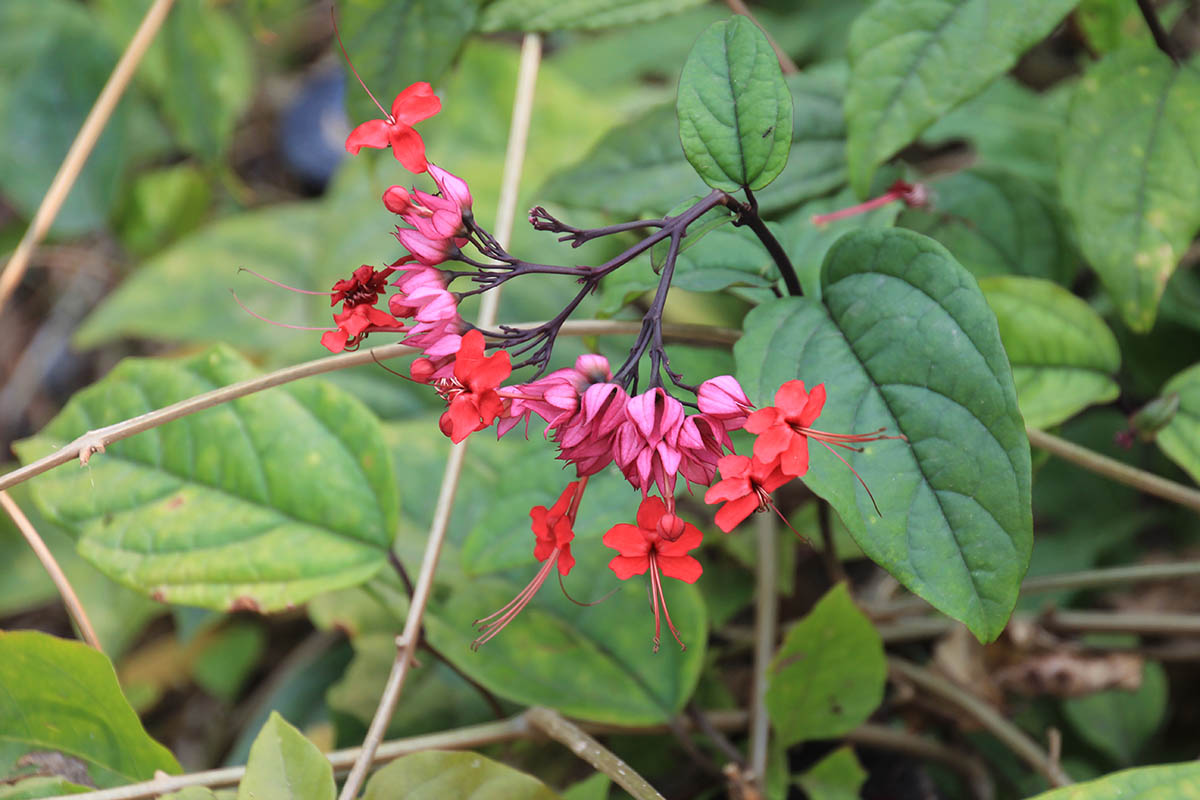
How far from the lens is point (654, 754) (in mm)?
1348

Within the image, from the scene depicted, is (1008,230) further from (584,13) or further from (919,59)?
(584,13)

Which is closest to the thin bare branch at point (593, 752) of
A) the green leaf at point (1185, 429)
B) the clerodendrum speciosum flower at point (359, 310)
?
the clerodendrum speciosum flower at point (359, 310)

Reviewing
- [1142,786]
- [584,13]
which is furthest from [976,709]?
[584,13]

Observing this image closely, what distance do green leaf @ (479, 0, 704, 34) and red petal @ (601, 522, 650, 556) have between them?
32.6 inches

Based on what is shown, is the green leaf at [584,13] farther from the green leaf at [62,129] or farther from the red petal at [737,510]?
the green leaf at [62,129]

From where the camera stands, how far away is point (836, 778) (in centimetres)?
118

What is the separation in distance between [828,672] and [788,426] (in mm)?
529

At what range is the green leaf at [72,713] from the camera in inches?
38.9

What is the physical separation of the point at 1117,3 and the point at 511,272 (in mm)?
1102

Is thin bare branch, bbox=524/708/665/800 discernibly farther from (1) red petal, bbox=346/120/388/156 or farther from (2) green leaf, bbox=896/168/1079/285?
(2) green leaf, bbox=896/168/1079/285

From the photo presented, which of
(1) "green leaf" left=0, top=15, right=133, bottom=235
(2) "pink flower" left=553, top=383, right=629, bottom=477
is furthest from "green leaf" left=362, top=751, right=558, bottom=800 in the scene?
(1) "green leaf" left=0, top=15, right=133, bottom=235

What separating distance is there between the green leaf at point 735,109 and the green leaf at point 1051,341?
459 millimetres

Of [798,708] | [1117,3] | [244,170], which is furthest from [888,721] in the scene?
[244,170]

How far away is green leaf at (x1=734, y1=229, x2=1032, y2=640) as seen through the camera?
766 mm
